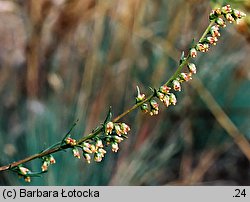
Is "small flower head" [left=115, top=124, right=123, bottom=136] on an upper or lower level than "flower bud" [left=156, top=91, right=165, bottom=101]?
lower

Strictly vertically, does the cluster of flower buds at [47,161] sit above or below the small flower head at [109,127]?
below

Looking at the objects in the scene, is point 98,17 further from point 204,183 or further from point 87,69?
point 204,183

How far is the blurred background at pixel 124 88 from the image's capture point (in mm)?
1771

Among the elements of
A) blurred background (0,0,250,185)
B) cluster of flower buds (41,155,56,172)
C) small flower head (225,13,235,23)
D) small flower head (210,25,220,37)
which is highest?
blurred background (0,0,250,185)

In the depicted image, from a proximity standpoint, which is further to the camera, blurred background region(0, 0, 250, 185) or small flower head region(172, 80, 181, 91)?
blurred background region(0, 0, 250, 185)

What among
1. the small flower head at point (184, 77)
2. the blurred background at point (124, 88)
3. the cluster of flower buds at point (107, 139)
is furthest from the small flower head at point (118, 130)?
the blurred background at point (124, 88)

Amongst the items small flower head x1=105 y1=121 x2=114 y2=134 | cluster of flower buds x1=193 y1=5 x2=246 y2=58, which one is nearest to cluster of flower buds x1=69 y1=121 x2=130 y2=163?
small flower head x1=105 y1=121 x2=114 y2=134

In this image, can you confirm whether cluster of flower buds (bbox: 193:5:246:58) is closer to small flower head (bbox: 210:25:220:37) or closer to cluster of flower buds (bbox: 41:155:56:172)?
small flower head (bbox: 210:25:220:37)

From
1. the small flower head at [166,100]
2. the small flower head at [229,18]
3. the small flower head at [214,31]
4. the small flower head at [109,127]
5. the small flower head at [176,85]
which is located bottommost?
the small flower head at [109,127]

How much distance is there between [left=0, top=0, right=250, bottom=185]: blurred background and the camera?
69.7 inches

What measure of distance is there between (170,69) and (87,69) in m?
0.28

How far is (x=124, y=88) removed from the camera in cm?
185

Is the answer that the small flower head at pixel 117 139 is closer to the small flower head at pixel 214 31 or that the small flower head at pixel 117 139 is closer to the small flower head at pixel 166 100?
the small flower head at pixel 166 100
